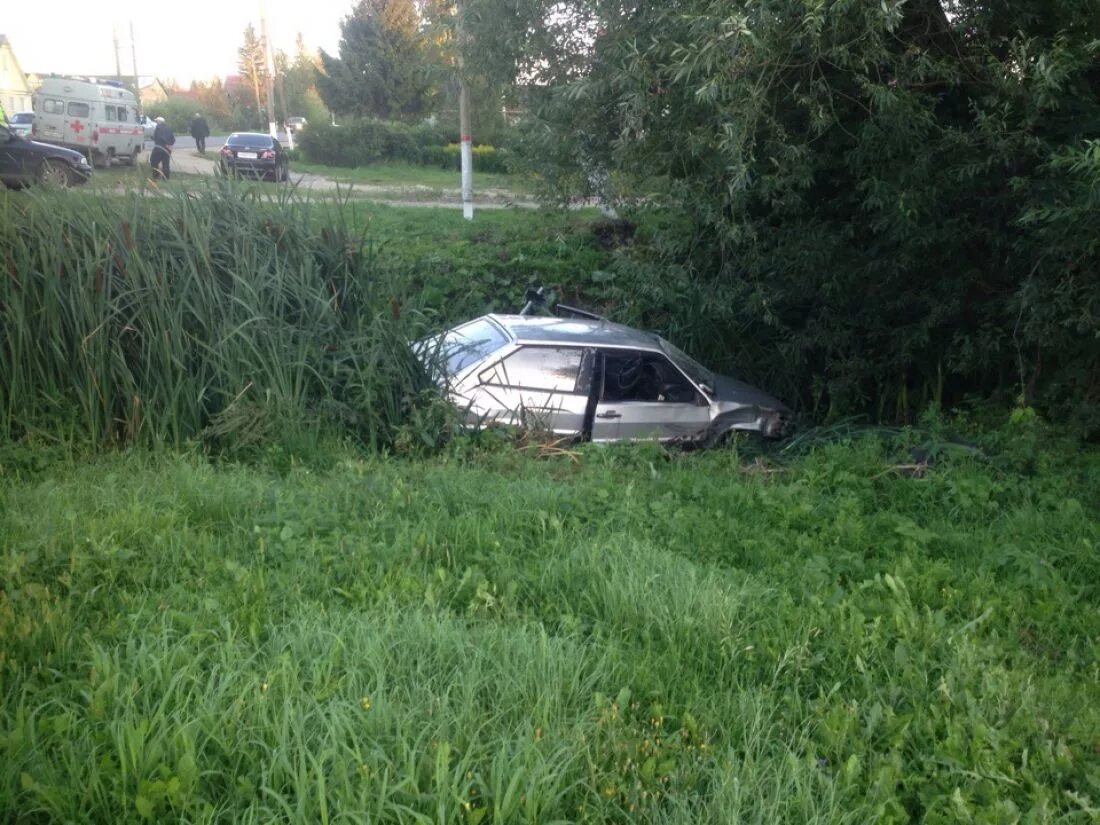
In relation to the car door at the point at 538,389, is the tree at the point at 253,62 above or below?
above

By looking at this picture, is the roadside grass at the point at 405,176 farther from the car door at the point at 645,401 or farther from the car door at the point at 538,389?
the car door at the point at 538,389

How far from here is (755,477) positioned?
24.3 ft

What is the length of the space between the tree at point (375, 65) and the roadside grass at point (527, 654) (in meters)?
38.4

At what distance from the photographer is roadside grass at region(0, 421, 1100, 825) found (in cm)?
321

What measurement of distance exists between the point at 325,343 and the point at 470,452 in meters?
1.44

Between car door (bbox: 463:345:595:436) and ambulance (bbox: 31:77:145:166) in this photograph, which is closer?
car door (bbox: 463:345:595:436)

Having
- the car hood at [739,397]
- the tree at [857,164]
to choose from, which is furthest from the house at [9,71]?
the car hood at [739,397]

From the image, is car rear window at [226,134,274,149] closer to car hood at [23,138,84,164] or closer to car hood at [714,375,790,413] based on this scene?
car hood at [23,138,84,164]

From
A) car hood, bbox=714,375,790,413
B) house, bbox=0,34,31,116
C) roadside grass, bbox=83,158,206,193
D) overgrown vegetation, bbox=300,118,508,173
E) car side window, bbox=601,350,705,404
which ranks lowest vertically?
car hood, bbox=714,375,790,413

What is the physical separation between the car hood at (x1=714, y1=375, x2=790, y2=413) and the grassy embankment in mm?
1878

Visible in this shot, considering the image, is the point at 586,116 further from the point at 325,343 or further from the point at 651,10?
the point at 325,343

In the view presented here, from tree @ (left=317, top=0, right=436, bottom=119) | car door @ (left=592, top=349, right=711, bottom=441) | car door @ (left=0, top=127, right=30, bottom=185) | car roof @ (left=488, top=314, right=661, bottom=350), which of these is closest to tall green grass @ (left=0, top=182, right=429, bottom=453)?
car roof @ (left=488, top=314, right=661, bottom=350)

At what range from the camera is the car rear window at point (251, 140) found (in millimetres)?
29125

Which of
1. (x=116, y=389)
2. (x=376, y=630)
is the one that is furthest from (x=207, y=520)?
(x=116, y=389)
